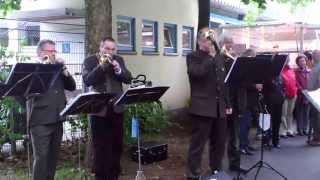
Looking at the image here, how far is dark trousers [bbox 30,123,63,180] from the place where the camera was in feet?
20.7

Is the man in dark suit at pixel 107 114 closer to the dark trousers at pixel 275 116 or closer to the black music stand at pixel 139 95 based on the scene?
the black music stand at pixel 139 95

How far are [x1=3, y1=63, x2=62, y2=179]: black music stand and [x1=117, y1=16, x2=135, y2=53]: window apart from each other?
8.48 meters

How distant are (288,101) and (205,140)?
4.80 m

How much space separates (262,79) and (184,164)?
7.17ft

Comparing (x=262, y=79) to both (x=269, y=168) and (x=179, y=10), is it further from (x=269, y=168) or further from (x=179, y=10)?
(x=179, y=10)

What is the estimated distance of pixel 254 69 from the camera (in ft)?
23.7

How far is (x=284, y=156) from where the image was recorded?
9.66 metres

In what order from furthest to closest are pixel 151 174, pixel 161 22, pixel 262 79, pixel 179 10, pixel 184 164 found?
pixel 179 10 < pixel 161 22 < pixel 184 164 < pixel 151 174 < pixel 262 79

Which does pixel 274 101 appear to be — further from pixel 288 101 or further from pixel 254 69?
pixel 254 69

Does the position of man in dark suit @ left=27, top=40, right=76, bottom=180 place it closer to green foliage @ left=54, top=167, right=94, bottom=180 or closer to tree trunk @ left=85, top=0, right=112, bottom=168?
green foliage @ left=54, top=167, right=94, bottom=180

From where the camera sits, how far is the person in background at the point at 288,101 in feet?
36.7

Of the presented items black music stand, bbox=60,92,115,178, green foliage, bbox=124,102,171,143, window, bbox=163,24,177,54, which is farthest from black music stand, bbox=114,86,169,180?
window, bbox=163,24,177,54

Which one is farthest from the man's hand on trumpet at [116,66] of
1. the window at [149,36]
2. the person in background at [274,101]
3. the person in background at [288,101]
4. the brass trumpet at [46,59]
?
the window at [149,36]

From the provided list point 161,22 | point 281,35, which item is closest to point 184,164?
point 281,35
